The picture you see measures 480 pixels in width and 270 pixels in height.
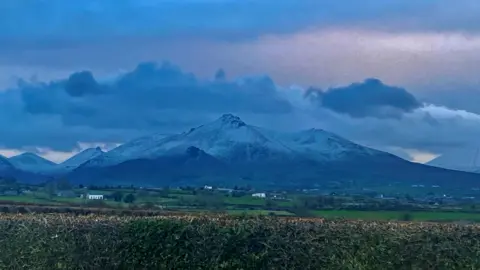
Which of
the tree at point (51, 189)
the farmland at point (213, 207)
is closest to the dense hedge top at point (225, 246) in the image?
the farmland at point (213, 207)

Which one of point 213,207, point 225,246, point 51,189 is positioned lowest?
point 225,246

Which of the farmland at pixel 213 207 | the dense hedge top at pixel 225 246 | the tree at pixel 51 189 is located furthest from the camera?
the tree at pixel 51 189

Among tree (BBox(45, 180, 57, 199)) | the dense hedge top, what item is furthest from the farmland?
the dense hedge top

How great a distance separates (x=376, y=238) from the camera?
1348 cm

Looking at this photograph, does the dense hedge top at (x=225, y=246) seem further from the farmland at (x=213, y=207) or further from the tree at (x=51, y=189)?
the tree at (x=51, y=189)

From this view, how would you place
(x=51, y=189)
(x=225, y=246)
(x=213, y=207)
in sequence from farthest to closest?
(x=51, y=189) < (x=213, y=207) < (x=225, y=246)

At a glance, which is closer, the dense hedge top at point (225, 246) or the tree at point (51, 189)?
the dense hedge top at point (225, 246)

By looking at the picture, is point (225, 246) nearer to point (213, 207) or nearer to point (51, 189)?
point (213, 207)

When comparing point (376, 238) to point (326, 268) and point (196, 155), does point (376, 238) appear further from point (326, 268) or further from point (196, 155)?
point (196, 155)

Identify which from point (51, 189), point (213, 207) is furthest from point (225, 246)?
point (51, 189)

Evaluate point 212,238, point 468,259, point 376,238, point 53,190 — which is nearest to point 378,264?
point 376,238

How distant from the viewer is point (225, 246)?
13.3 meters

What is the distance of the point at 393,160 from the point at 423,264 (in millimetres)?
73747

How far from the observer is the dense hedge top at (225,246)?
1332 centimetres
